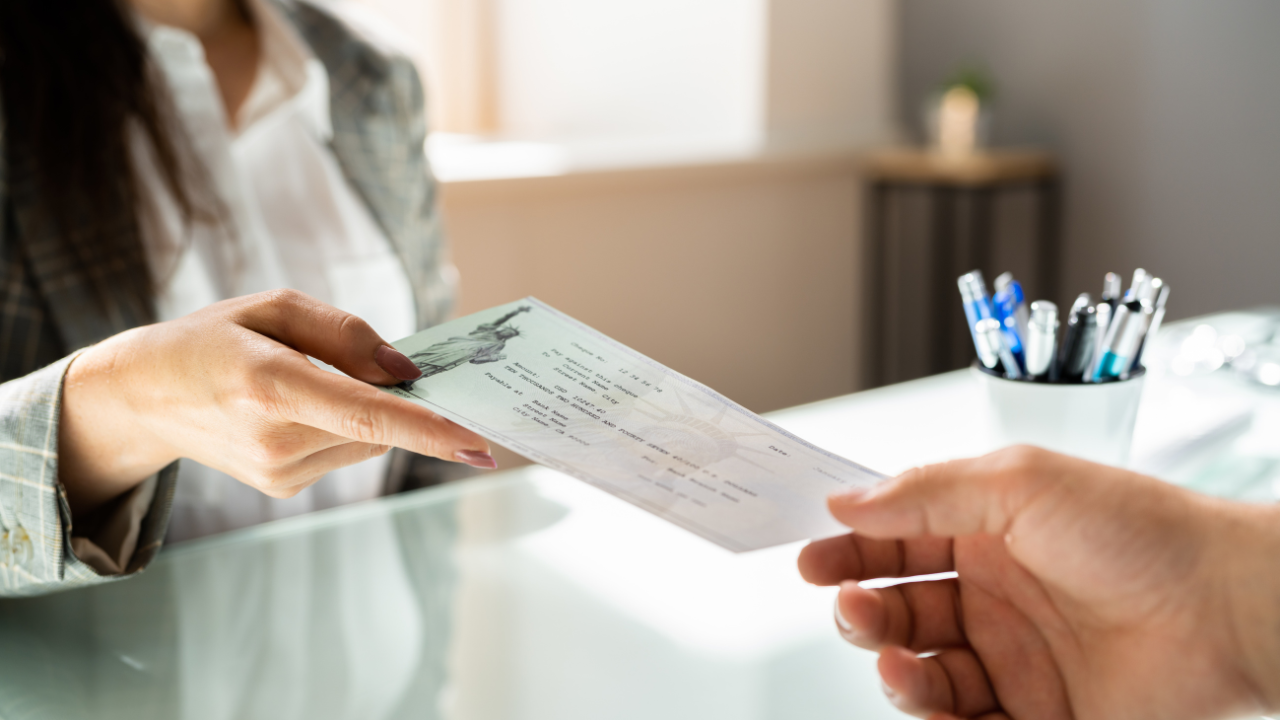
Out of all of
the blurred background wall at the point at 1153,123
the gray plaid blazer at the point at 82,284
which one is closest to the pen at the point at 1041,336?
the gray plaid blazer at the point at 82,284

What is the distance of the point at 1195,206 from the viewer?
5.78 ft

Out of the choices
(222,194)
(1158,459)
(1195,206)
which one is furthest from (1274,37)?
(222,194)

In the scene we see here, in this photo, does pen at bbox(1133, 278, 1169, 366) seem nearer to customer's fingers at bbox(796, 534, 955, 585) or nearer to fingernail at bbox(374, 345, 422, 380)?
customer's fingers at bbox(796, 534, 955, 585)

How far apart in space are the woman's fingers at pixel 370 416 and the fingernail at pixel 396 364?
0.06 feet

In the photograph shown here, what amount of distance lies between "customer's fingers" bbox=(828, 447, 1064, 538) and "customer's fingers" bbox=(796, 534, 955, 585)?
0.24 feet

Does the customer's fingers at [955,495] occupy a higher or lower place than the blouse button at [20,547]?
higher

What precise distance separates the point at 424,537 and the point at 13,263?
16.1 inches

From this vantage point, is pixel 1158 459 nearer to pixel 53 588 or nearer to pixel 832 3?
pixel 53 588

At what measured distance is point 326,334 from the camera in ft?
1.38

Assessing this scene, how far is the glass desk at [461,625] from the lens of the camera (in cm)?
47

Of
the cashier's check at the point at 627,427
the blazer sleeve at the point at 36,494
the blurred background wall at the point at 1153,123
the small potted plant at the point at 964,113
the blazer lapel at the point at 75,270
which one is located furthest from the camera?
the small potted plant at the point at 964,113

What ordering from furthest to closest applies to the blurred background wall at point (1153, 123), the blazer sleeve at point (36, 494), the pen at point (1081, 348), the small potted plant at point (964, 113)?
the small potted plant at point (964, 113), the blurred background wall at point (1153, 123), the pen at point (1081, 348), the blazer sleeve at point (36, 494)

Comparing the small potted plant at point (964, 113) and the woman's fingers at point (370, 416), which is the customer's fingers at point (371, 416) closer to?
the woman's fingers at point (370, 416)

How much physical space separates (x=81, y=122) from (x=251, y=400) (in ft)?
1.76
